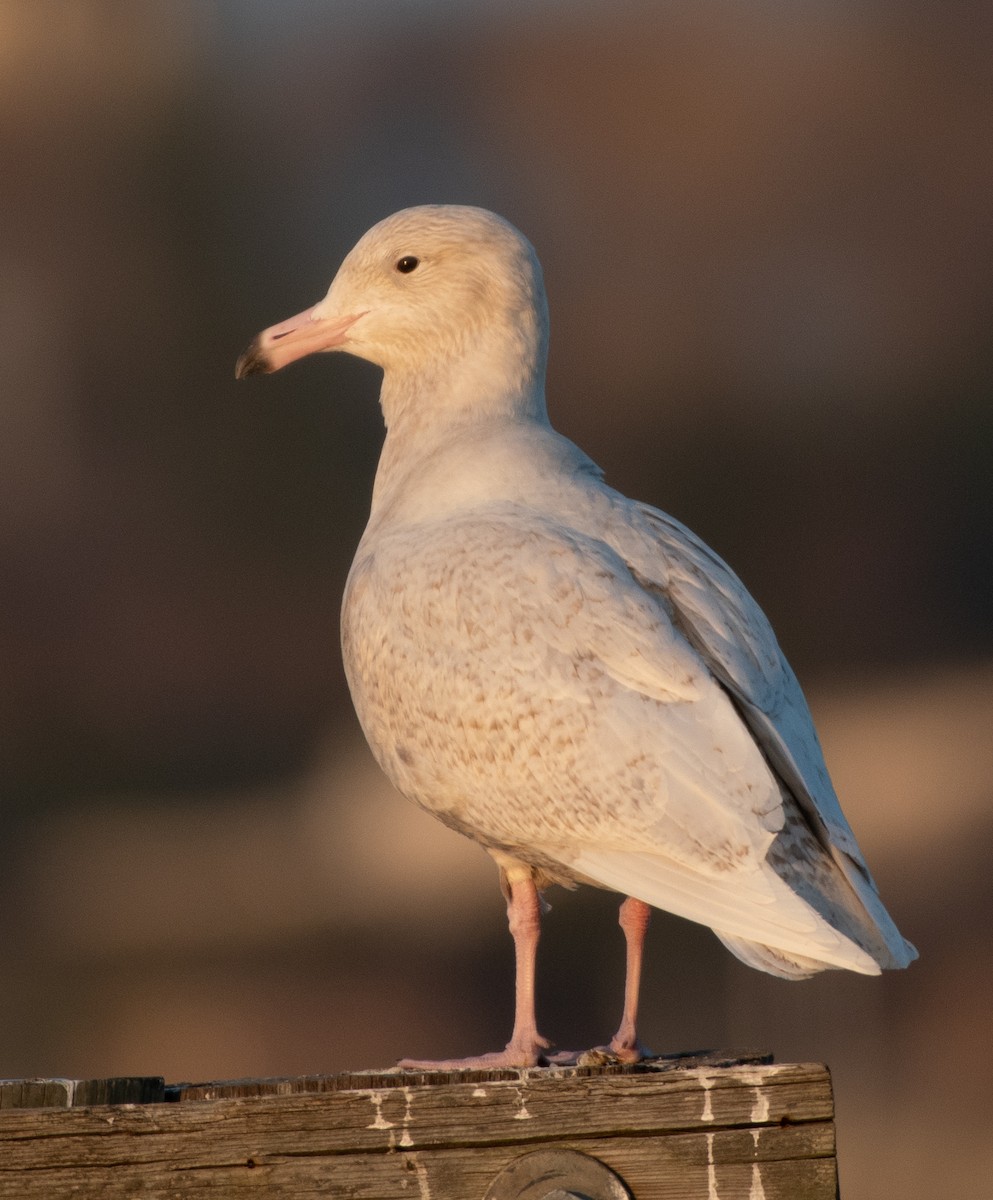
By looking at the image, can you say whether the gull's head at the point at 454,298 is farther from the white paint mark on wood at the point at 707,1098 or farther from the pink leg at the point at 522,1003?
the white paint mark on wood at the point at 707,1098

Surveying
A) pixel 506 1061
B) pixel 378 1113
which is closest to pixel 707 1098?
pixel 378 1113

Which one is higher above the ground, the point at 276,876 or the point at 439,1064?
the point at 276,876

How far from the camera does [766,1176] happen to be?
2943mm

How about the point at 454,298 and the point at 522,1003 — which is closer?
the point at 522,1003

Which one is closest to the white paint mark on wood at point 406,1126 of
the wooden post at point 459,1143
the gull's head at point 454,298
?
the wooden post at point 459,1143

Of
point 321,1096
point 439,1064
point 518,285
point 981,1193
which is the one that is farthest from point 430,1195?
point 981,1193

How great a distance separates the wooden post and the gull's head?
2.04 metres

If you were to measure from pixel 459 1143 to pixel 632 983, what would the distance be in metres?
1.06

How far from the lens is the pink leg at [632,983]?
3.84m

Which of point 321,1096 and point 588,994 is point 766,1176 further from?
point 588,994

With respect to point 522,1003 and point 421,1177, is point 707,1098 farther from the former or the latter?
point 522,1003

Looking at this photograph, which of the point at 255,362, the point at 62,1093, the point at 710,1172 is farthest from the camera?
the point at 255,362

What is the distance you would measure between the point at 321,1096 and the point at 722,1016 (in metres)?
7.55

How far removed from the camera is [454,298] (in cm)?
466
